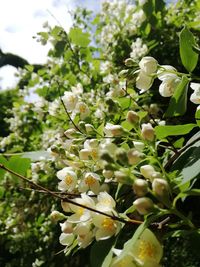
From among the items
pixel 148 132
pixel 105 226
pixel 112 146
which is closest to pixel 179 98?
pixel 148 132

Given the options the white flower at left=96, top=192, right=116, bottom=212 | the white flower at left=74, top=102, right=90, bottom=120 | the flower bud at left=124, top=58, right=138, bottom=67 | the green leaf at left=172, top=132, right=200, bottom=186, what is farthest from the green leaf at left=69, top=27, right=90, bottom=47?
the white flower at left=96, top=192, right=116, bottom=212

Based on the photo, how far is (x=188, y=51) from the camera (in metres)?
1.04

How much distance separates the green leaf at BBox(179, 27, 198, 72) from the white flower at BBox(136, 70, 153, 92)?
0.11 metres

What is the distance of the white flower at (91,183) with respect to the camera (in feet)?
3.25

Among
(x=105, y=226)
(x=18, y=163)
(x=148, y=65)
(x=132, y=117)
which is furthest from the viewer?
(x=18, y=163)

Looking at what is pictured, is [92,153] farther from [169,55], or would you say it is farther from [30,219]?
[30,219]

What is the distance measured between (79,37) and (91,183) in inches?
69.7

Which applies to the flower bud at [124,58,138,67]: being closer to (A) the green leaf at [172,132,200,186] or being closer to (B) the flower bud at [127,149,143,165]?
(A) the green leaf at [172,132,200,186]

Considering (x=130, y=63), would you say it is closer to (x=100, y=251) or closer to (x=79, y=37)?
(x=100, y=251)

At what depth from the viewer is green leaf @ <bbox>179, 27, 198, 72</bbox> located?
101cm

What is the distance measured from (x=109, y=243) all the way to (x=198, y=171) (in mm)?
241

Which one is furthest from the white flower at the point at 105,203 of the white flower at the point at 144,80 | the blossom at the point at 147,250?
the white flower at the point at 144,80

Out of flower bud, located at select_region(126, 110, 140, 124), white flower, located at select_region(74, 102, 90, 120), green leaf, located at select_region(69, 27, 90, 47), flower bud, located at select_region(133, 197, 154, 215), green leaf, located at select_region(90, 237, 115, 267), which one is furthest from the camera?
green leaf, located at select_region(69, 27, 90, 47)

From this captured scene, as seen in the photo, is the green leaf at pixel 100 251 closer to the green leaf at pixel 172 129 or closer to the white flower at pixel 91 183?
the white flower at pixel 91 183
